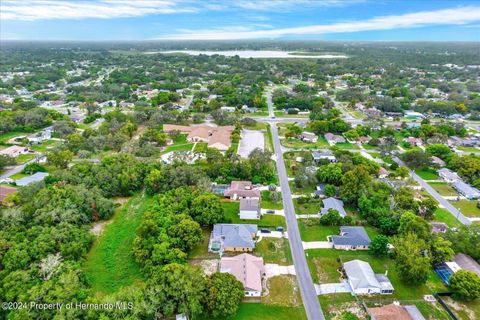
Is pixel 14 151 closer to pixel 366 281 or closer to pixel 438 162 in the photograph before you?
pixel 366 281

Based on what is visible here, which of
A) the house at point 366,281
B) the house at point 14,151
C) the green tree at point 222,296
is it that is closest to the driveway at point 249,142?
the house at point 366,281

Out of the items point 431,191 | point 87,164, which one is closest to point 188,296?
point 87,164

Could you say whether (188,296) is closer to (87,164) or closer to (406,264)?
(406,264)

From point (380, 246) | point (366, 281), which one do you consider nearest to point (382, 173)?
point (380, 246)

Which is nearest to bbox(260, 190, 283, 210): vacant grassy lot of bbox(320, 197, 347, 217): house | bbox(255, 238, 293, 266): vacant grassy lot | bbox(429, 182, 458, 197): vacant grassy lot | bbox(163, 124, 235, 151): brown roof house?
bbox(320, 197, 347, 217): house

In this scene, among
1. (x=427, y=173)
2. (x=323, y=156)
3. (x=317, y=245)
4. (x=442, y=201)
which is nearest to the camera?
(x=317, y=245)
